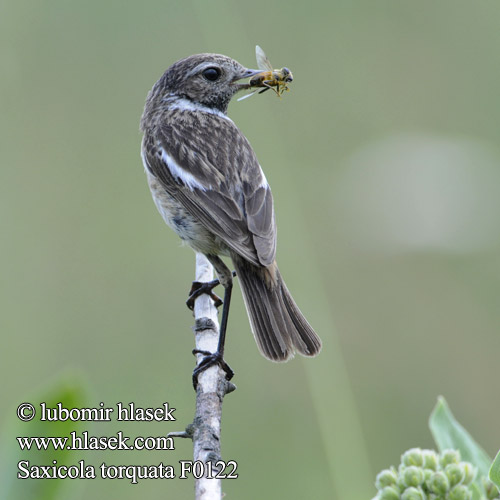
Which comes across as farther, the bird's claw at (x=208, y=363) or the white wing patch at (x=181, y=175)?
the white wing patch at (x=181, y=175)

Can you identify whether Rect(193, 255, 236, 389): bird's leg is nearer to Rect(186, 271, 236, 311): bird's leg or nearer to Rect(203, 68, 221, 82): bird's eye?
Rect(186, 271, 236, 311): bird's leg

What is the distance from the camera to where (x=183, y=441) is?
16.5 feet

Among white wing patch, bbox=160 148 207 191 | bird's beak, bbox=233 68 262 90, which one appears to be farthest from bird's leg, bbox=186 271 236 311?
bird's beak, bbox=233 68 262 90

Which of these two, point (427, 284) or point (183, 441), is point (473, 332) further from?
point (183, 441)

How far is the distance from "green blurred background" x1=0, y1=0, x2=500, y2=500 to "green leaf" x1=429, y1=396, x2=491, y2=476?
2164 mm

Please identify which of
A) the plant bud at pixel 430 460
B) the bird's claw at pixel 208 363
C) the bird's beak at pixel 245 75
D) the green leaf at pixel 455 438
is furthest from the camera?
the bird's beak at pixel 245 75

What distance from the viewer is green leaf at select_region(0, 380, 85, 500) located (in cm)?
163

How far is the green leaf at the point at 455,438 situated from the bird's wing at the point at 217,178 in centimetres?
139

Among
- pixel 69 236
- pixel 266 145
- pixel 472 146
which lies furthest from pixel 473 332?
pixel 69 236

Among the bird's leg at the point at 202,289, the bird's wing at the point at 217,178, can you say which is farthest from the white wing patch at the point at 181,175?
the bird's leg at the point at 202,289

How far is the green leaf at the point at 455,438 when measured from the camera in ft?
7.32

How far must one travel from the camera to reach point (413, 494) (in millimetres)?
1798

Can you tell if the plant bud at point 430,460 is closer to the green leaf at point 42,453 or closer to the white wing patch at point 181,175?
the green leaf at point 42,453

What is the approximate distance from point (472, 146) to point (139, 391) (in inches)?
141
